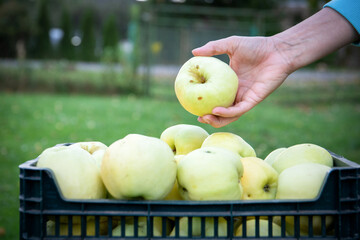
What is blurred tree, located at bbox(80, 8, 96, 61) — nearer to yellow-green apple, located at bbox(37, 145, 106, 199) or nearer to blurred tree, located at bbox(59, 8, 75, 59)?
blurred tree, located at bbox(59, 8, 75, 59)

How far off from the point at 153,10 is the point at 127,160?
9.25 meters

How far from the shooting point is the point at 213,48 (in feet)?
5.58

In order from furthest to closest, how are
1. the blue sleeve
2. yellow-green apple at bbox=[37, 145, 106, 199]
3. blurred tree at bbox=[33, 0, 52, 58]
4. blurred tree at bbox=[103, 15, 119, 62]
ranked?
blurred tree at bbox=[103, 15, 119, 62] < blurred tree at bbox=[33, 0, 52, 58] < the blue sleeve < yellow-green apple at bbox=[37, 145, 106, 199]

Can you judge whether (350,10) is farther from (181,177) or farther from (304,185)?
(181,177)

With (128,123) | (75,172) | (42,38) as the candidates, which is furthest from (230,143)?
(42,38)

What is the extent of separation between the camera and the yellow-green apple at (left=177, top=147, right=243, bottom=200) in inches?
46.1

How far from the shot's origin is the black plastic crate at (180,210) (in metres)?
1.07

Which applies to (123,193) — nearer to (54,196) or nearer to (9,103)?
(54,196)

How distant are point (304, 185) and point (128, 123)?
17.7 feet

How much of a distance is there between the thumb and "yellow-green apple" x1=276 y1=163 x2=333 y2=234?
0.63m

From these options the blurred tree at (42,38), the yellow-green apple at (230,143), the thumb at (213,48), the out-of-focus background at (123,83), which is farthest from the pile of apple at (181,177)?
the blurred tree at (42,38)

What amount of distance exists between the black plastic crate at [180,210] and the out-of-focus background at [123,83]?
6.77 feet

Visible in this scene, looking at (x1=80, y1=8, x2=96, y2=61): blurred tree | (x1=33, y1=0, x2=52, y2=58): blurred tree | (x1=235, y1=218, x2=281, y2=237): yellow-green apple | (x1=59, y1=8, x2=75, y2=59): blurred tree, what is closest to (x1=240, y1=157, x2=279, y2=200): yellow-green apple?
(x1=235, y1=218, x2=281, y2=237): yellow-green apple

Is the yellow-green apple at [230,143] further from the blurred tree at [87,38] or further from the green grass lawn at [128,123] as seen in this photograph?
the blurred tree at [87,38]
